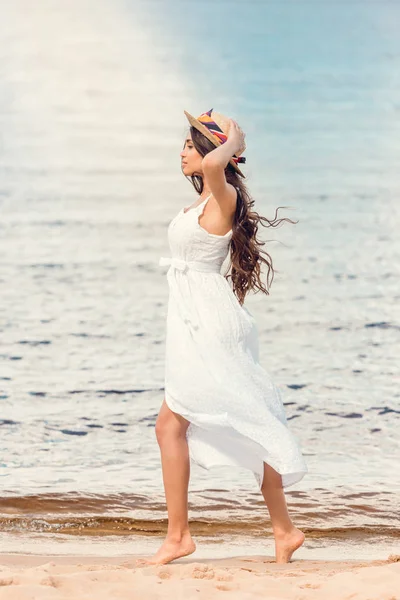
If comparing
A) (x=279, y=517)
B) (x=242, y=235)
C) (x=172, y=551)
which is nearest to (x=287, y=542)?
(x=279, y=517)

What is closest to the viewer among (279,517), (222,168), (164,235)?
(222,168)

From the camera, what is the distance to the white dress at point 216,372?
16.0 feet

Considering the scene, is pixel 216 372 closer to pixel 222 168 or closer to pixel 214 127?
pixel 222 168

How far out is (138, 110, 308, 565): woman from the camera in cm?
489

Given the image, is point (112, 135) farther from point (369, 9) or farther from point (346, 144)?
point (369, 9)

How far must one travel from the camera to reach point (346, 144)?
24188 mm

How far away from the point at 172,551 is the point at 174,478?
31cm

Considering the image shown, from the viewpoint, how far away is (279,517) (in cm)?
504

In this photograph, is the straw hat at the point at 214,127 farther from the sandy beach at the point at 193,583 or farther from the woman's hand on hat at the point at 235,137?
the sandy beach at the point at 193,583

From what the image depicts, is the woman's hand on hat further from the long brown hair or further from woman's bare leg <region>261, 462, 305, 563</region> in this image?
woman's bare leg <region>261, 462, 305, 563</region>

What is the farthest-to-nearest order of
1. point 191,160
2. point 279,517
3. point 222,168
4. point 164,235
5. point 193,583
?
1. point 164,235
2. point 191,160
3. point 279,517
4. point 222,168
5. point 193,583

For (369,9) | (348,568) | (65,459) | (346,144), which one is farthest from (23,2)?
(348,568)

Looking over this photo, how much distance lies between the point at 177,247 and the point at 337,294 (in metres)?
7.60

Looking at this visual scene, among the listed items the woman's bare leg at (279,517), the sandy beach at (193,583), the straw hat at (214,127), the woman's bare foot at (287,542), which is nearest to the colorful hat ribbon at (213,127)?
the straw hat at (214,127)
